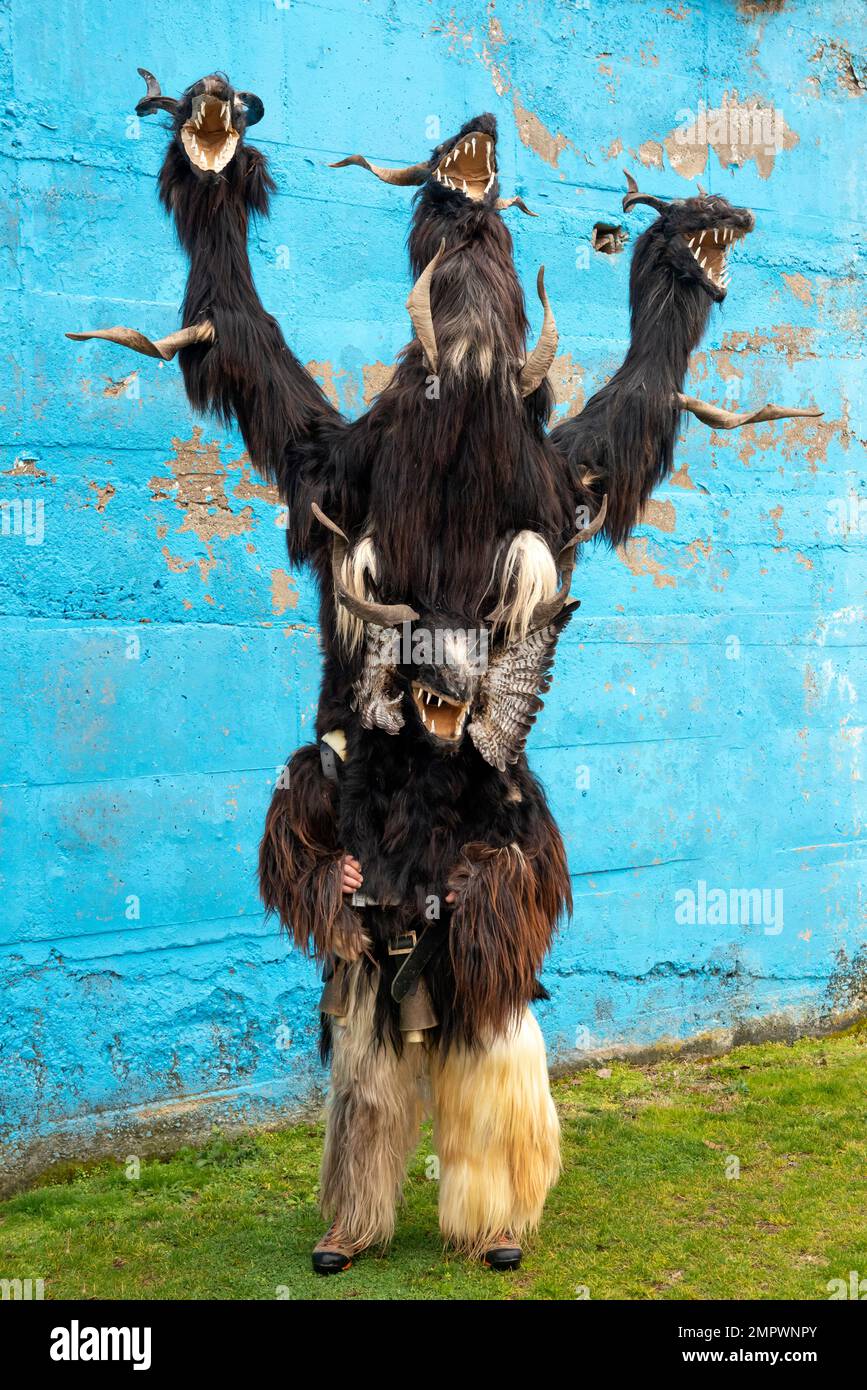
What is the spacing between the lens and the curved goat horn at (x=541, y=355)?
127 inches

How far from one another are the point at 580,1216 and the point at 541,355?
2.46 meters

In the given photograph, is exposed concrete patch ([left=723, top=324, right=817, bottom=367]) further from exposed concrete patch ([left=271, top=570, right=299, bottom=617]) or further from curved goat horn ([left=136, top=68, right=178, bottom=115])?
curved goat horn ([left=136, top=68, right=178, bottom=115])

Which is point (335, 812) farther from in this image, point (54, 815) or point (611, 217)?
point (611, 217)

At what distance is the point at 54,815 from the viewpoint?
4352 mm

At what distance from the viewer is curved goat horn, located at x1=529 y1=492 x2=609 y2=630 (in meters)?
3.37

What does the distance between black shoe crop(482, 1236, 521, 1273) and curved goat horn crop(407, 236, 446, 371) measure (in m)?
2.27

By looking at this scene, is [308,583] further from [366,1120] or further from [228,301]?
[366,1120]

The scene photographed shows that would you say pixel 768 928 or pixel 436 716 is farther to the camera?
pixel 768 928

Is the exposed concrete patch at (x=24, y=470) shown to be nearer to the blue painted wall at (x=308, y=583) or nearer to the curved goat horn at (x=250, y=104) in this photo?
the blue painted wall at (x=308, y=583)

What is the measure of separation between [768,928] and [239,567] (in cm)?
281

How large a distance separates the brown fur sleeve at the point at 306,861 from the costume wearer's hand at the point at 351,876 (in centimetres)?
2

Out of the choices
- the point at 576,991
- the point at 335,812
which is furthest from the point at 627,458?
the point at 576,991

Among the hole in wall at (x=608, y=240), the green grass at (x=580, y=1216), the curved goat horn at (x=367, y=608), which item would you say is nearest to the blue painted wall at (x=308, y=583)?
the green grass at (x=580, y=1216)

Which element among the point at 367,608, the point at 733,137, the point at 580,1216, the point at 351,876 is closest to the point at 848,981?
the point at 580,1216
